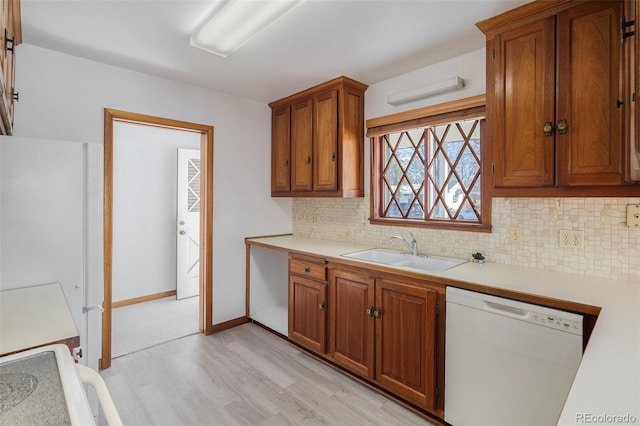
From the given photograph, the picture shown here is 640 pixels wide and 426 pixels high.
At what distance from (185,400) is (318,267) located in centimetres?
126

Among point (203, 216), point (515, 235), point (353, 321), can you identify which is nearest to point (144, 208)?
point (203, 216)

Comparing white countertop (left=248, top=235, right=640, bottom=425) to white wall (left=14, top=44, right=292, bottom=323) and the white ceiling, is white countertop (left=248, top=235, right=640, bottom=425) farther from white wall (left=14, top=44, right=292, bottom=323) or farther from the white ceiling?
the white ceiling

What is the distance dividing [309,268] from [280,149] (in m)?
1.42

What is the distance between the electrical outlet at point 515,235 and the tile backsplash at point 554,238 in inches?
0.7

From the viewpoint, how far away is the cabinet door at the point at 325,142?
279 cm

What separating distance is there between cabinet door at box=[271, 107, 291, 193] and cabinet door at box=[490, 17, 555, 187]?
6.60 feet

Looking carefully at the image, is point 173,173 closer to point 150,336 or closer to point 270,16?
point 150,336

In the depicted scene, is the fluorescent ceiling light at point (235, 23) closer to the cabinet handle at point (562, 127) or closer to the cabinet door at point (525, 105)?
the cabinet door at point (525, 105)

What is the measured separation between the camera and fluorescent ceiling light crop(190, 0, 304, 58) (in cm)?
166

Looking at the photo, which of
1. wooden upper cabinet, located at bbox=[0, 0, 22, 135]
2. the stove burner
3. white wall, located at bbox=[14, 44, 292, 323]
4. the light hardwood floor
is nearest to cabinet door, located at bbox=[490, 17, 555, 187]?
the light hardwood floor

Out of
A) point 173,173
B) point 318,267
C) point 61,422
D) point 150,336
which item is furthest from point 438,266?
point 173,173

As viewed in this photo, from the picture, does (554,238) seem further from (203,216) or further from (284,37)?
(203,216)

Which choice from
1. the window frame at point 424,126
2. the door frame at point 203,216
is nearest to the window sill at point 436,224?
the window frame at point 424,126

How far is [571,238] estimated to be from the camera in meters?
1.85
